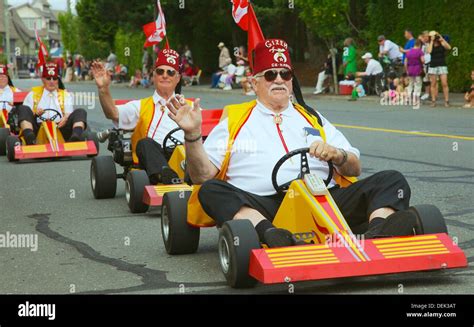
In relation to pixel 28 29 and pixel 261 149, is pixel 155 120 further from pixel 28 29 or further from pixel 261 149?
pixel 28 29

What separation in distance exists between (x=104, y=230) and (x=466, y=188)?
3.53m

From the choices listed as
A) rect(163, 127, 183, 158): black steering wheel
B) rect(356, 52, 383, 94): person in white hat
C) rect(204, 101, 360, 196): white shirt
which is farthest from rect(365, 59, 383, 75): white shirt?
rect(204, 101, 360, 196): white shirt

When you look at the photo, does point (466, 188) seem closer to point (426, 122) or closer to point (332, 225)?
point (332, 225)

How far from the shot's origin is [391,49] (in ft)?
87.5

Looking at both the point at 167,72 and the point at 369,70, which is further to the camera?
the point at 369,70

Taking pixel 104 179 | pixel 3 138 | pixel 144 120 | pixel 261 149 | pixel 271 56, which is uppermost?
pixel 271 56

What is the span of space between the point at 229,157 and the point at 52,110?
8.49 meters

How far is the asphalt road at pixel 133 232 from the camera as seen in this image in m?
5.76

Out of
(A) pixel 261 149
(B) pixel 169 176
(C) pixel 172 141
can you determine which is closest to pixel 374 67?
(C) pixel 172 141

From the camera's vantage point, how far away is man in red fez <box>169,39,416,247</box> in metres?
6.01

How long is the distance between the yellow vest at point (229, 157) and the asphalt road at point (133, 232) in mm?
281
